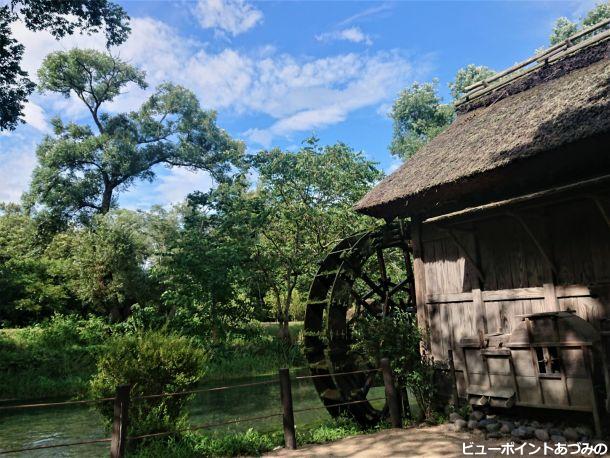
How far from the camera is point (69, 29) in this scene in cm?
1095

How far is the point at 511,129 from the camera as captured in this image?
263 inches

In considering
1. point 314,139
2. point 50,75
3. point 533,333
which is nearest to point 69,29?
point 314,139

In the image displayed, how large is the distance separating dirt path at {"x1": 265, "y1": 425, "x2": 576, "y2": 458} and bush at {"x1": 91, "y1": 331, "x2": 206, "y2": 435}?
4.88ft

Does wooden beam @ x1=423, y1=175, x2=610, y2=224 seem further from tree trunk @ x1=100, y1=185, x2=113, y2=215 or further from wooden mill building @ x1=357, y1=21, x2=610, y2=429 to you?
tree trunk @ x1=100, y1=185, x2=113, y2=215

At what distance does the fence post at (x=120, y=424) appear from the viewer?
4852 millimetres

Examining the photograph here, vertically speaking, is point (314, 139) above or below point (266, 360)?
above

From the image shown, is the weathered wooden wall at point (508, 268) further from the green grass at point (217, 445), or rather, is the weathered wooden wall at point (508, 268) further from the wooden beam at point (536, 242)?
the green grass at point (217, 445)

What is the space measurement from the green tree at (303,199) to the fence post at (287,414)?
9.66 m

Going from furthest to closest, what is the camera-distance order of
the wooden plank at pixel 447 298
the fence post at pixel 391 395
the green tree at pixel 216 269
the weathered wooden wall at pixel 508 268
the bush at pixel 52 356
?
the green tree at pixel 216 269
the bush at pixel 52 356
the wooden plank at pixel 447 298
the fence post at pixel 391 395
the weathered wooden wall at pixel 508 268

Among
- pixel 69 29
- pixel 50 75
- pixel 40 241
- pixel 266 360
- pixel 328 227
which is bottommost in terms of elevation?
pixel 266 360

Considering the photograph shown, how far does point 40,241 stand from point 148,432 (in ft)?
67.8

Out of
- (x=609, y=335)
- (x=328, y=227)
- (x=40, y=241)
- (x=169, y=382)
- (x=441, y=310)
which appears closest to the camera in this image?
(x=609, y=335)

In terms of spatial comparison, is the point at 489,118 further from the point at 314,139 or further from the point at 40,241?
the point at 40,241

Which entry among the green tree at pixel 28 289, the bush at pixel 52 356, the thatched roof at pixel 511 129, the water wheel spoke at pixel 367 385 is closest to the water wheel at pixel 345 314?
the water wheel spoke at pixel 367 385
